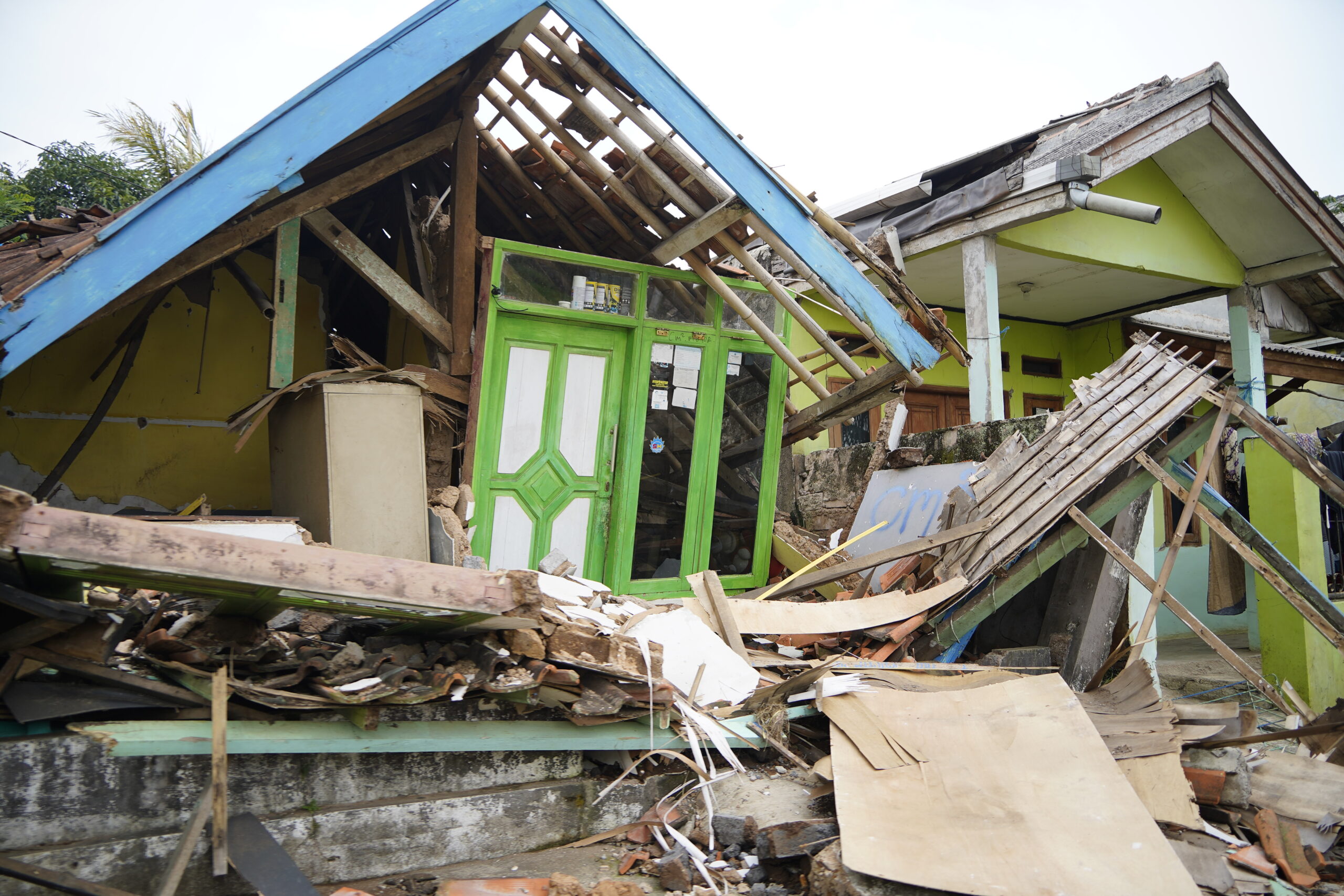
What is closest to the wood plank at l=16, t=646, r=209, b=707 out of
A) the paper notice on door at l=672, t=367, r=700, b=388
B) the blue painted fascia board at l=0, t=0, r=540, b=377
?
the blue painted fascia board at l=0, t=0, r=540, b=377

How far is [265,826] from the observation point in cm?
305

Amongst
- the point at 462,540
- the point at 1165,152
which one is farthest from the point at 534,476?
the point at 1165,152

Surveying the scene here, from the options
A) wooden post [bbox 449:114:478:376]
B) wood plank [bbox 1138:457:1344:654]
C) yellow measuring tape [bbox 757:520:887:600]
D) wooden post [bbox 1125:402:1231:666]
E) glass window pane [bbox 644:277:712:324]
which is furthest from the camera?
glass window pane [bbox 644:277:712:324]

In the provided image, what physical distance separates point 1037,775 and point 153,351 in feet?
22.2

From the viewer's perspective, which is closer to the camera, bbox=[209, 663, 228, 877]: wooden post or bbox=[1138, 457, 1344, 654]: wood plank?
bbox=[209, 663, 228, 877]: wooden post

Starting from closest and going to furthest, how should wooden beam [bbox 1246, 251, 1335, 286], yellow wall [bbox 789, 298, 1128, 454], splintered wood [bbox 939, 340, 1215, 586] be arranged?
splintered wood [bbox 939, 340, 1215, 586], wooden beam [bbox 1246, 251, 1335, 286], yellow wall [bbox 789, 298, 1128, 454]

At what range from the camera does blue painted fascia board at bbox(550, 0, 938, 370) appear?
192 inches

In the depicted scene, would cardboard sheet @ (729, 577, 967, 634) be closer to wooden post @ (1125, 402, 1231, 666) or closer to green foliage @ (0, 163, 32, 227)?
wooden post @ (1125, 402, 1231, 666)

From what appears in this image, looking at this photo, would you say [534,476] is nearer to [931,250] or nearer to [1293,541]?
[931,250]

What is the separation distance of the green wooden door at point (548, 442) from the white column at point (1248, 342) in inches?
285

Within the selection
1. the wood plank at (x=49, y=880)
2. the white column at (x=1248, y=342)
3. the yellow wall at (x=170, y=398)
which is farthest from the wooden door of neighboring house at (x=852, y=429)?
the wood plank at (x=49, y=880)

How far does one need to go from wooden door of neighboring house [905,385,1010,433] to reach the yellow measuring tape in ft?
15.5

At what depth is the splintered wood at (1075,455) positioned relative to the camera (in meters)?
5.26

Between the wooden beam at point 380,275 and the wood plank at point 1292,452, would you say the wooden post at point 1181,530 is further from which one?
the wooden beam at point 380,275
